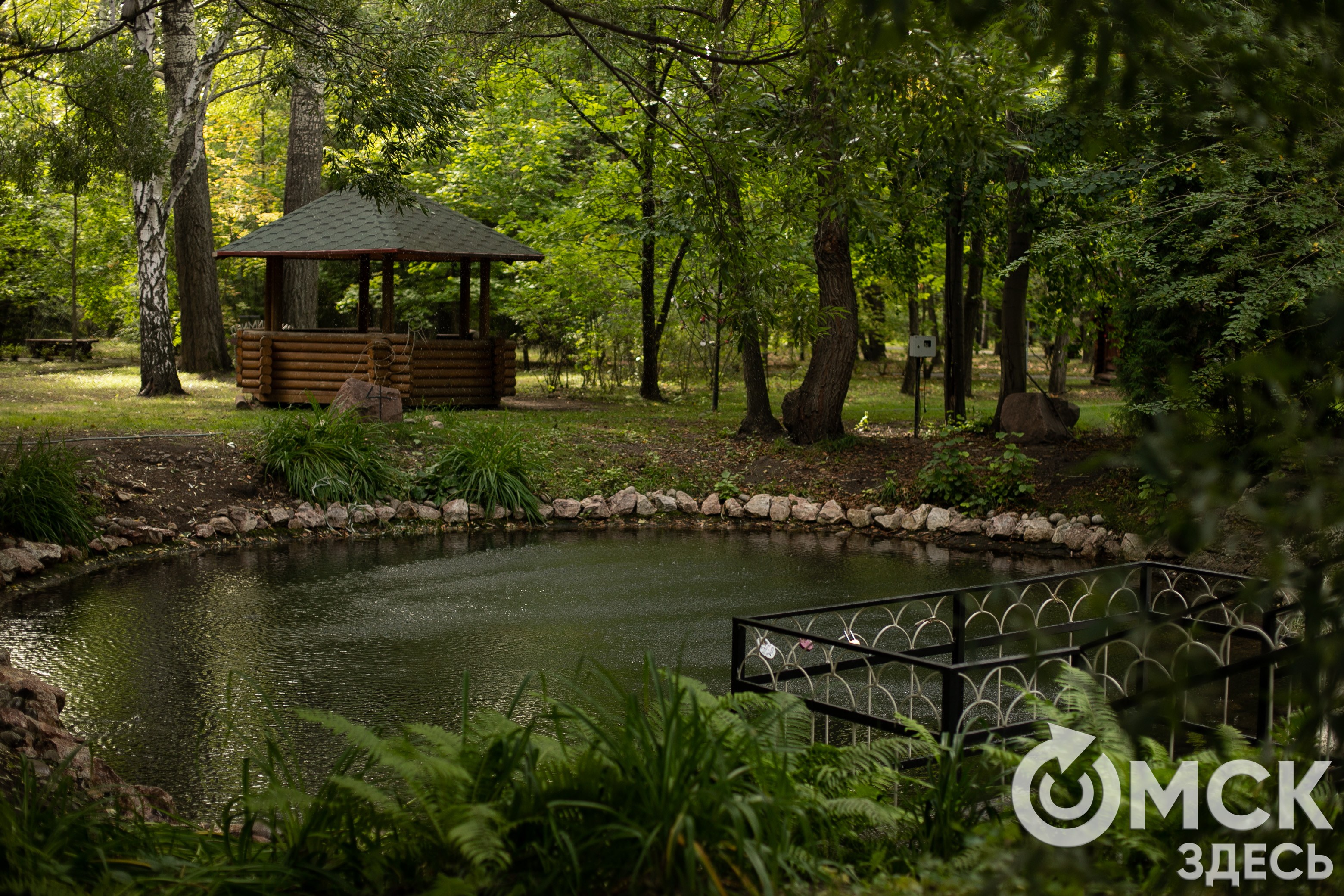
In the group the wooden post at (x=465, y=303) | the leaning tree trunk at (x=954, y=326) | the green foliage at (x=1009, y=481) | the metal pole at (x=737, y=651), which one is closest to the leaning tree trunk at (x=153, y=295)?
the wooden post at (x=465, y=303)

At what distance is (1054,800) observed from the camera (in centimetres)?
321

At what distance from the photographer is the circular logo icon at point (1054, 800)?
2.91 meters

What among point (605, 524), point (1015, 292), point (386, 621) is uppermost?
point (1015, 292)

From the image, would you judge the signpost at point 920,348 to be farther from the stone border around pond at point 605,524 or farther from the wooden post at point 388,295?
the wooden post at point 388,295

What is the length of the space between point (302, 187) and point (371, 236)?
15.5 ft

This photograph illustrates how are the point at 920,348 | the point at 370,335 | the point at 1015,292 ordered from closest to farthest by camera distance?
the point at 920,348 < the point at 1015,292 < the point at 370,335

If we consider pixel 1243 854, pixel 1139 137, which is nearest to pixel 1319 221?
pixel 1139 137

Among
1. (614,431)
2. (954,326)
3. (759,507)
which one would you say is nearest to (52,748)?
(759,507)

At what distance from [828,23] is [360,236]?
12.8 m

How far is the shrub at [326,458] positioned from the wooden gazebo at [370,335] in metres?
4.35

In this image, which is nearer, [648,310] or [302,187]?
[648,310]

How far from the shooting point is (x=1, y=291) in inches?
1078

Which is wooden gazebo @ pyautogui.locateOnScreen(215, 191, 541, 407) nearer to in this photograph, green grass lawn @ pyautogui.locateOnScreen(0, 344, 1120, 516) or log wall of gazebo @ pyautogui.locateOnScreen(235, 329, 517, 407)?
log wall of gazebo @ pyautogui.locateOnScreen(235, 329, 517, 407)

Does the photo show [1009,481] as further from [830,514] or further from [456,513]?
[456,513]
